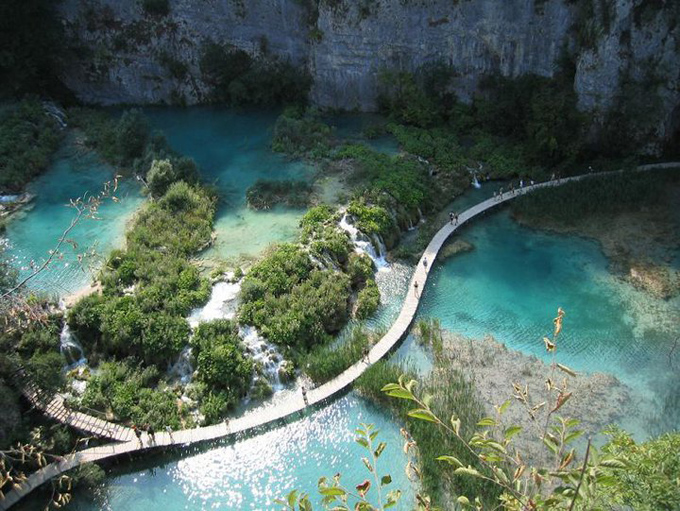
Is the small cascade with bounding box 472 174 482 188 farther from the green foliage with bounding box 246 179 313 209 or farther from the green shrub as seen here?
the green shrub

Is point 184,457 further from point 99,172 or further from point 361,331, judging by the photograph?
point 99,172

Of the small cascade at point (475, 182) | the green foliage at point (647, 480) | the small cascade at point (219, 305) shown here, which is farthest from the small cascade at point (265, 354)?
the small cascade at point (475, 182)

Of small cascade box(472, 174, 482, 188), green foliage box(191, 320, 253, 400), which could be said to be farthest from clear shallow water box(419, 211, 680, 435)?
green foliage box(191, 320, 253, 400)

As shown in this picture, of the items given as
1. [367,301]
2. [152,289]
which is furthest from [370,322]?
[152,289]

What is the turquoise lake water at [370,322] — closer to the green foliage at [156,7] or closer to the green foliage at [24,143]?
the green foliage at [24,143]

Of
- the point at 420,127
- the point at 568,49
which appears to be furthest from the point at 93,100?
the point at 568,49
